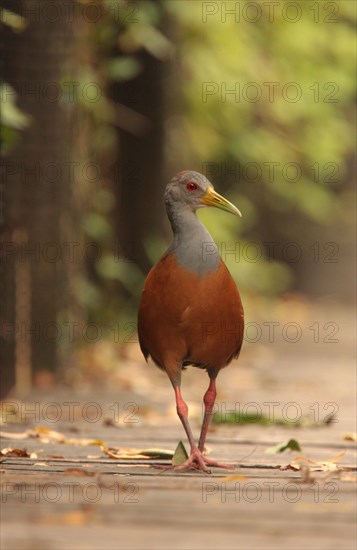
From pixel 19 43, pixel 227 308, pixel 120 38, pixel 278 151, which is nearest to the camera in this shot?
pixel 227 308

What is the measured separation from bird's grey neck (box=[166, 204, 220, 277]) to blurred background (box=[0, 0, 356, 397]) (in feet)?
7.22

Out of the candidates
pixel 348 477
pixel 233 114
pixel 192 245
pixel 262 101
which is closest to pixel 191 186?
pixel 192 245

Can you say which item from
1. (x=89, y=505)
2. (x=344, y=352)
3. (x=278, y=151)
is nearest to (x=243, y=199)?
(x=278, y=151)

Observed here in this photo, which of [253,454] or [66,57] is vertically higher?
[66,57]

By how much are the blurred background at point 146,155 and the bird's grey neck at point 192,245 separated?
7.22 feet

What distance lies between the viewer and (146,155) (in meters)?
13.0

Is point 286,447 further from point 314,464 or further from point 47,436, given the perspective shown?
point 47,436

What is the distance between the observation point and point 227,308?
5391mm

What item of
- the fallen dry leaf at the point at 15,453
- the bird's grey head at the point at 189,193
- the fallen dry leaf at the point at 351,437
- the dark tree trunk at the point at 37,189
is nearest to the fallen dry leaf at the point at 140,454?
the fallen dry leaf at the point at 15,453

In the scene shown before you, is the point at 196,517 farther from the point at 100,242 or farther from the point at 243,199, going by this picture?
the point at 243,199

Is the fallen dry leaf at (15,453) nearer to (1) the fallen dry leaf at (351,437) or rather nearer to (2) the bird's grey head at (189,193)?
(2) the bird's grey head at (189,193)

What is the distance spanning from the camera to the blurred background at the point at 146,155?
29.7ft

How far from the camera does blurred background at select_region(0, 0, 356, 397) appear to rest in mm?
9062

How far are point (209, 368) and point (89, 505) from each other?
1256 millimetres
